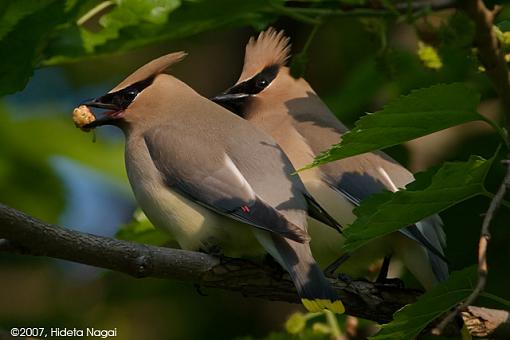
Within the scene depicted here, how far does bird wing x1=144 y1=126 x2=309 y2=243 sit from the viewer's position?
10.6 ft

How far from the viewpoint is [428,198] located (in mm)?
2594

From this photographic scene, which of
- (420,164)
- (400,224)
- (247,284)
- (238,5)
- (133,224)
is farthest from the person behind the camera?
(420,164)

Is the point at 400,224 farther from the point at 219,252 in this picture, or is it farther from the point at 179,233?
the point at 179,233

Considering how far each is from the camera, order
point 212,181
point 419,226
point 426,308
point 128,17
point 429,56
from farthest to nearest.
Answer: point 419,226, point 212,181, point 128,17, point 429,56, point 426,308

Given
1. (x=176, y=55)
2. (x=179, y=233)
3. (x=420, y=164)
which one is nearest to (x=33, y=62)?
(x=179, y=233)

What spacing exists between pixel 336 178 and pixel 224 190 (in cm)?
62

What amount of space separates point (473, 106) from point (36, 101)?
14.1ft

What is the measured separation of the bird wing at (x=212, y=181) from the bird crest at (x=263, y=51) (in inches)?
31.2

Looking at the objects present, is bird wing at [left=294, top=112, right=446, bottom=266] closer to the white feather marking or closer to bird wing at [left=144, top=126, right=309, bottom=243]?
the white feather marking

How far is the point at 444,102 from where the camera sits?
2645mm

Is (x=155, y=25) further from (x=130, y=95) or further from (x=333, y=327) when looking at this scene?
(x=333, y=327)

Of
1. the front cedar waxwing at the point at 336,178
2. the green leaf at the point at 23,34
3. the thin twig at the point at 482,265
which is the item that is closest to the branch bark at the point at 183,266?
the front cedar waxwing at the point at 336,178

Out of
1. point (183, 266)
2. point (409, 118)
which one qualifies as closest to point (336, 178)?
point (183, 266)

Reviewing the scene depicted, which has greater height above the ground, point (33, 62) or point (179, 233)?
point (33, 62)
